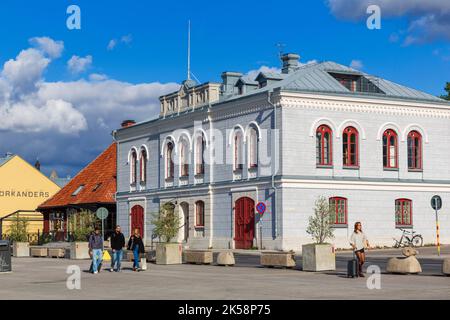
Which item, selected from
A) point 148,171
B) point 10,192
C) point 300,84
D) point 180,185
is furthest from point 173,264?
point 10,192

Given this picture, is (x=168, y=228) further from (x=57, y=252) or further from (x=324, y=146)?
(x=324, y=146)

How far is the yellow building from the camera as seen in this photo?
293ft

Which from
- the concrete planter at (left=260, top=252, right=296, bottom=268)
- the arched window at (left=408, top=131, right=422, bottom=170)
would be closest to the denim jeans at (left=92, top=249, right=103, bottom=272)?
the concrete planter at (left=260, top=252, right=296, bottom=268)

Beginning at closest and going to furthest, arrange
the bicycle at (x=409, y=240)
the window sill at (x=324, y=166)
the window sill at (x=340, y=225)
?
the window sill at (x=340, y=225)
the window sill at (x=324, y=166)
the bicycle at (x=409, y=240)

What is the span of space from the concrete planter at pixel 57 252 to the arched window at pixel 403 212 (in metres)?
18.3

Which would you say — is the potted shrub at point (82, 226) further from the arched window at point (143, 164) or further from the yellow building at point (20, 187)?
the yellow building at point (20, 187)

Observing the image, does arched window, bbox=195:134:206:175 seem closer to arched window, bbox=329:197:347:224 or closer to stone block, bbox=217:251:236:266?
arched window, bbox=329:197:347:224

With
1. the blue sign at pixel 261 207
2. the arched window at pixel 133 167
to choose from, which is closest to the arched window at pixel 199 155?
the blue sign at pixel 261 207

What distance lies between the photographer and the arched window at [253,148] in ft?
160

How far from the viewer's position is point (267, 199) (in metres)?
47.3

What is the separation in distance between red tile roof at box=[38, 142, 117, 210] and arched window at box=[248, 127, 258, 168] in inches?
730

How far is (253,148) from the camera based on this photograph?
161 ft

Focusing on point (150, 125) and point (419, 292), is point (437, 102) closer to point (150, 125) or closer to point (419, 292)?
point (150, 125)

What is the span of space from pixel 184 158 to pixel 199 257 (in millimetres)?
20450
